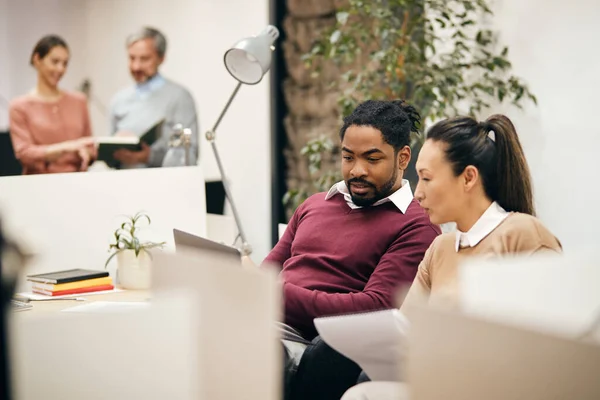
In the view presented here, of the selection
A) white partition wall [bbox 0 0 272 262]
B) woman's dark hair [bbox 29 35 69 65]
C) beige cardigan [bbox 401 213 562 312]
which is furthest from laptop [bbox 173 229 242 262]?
woman's dark hair [bbox 29 35 69 65]

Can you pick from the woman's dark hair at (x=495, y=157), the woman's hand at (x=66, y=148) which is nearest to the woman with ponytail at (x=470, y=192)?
the woman's dark hair at (x=495, y=157)

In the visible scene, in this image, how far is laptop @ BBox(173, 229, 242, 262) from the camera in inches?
85.1

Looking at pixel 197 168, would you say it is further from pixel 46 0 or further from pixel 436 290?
pixel 46 0

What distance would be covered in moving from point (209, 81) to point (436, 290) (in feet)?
12.6

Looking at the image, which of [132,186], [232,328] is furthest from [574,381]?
[132,186]

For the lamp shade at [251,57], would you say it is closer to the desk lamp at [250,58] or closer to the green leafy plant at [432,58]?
the desk lamp at [250,58]

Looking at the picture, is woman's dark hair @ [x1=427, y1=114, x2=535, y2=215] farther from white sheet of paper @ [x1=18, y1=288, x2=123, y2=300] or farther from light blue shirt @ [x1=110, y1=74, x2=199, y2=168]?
light blue shirt @ [x1=110, y1=74, x2=199, y2=168]

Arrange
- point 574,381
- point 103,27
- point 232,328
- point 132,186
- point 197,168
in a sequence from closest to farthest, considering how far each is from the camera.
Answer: point 574,381 → point 232,328 → point 132,186 → point 197,168 → point 103,27

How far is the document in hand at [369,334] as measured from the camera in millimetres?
1471

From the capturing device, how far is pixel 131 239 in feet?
9.40

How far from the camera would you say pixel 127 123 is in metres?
5.32

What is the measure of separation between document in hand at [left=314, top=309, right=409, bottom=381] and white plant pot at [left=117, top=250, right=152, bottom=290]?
4.19 feet

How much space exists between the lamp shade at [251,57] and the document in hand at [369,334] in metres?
1.73

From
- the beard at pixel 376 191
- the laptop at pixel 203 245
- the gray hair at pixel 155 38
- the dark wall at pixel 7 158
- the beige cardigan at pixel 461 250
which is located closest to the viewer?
the beige cardigan at pixel 461 250
